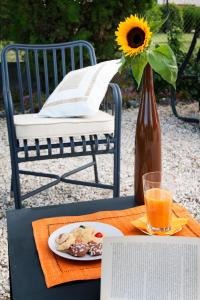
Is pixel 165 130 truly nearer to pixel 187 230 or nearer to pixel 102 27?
pixel 102 27

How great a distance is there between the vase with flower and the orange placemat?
0.13 meters

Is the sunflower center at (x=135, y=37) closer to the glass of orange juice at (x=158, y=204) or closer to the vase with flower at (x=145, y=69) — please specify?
the vase with flower at (x=145, y=69)

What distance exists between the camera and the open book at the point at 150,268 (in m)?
0.89

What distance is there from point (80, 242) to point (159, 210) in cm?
21

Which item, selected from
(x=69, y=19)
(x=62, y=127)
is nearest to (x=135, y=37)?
(x=62, y=127)

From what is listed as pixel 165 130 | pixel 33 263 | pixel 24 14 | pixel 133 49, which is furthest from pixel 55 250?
pixel 24 14

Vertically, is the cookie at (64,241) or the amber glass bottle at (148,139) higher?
the amber glass bottle at (148,139)

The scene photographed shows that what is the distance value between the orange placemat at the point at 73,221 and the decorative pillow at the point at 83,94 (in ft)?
2.69

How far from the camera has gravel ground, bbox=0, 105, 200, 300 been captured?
225 centimetres

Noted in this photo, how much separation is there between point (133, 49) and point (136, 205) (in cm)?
47

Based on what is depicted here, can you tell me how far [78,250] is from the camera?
1.06 meters

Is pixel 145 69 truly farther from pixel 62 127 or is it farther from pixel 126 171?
pixel 126 171

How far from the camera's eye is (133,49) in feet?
4.11

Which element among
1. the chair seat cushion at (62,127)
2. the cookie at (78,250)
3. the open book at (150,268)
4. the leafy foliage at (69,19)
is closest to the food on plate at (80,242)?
the cookie at (78,250)
